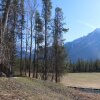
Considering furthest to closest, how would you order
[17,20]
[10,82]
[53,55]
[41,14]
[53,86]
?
1. [53,55]
2. [41,14]
3. [17,20]
4. [53,86]
5. [10,82]

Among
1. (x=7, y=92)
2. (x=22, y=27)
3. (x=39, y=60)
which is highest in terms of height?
(x=22, y=27)

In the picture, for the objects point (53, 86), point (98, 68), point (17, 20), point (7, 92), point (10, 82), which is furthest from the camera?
point (98, 68)

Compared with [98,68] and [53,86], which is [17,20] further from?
[98,68]

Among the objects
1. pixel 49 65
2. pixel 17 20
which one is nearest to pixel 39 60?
pixel 49 65

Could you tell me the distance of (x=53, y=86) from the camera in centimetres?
2367

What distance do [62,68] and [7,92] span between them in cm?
5866

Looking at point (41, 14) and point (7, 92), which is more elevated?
point (41, 14)

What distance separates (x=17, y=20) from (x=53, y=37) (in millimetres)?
11873

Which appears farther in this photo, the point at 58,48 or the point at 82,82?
the point at 82,82

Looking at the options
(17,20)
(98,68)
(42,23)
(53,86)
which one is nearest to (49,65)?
(42,23)

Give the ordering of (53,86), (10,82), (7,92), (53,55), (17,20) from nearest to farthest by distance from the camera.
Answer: (7,92) → (10,82) → (53,86) → (17,20) → (53,55)

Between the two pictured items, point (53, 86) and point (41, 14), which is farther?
point (41, 14)

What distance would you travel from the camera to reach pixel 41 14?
237ft

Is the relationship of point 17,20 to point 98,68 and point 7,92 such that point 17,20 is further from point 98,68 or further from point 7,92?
point 98,68
